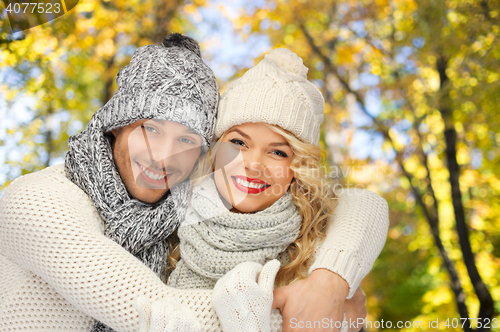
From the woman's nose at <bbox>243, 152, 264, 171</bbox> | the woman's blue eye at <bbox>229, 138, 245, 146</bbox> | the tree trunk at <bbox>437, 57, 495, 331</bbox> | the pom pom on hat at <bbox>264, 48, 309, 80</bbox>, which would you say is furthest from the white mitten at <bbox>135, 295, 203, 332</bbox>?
the tree trunk at <bbox>437, 57, 495, 331</bbox>

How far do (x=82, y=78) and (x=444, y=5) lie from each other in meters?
4.68

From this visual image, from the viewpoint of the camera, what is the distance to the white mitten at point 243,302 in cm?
128

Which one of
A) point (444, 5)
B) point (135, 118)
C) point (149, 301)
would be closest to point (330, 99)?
point (444, 5)

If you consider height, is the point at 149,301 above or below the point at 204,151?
below

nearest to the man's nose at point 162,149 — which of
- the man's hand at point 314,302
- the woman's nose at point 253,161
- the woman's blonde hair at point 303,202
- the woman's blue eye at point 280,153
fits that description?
the woman's blonde hair at point 303,202

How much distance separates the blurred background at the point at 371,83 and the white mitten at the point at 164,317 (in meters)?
2.23

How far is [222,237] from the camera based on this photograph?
1.69 metres

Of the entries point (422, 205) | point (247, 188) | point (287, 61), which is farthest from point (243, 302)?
point (422, 205)

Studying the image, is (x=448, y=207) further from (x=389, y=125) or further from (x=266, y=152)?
(x=266, y=152)

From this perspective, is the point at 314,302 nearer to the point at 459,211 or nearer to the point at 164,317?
the point at 164,317

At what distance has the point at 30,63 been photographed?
297cm

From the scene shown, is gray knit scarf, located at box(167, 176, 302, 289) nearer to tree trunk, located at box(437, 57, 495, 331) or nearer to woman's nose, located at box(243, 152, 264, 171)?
woman's nose, located at box(243, 152, 264, 171)

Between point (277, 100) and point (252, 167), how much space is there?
1.16 feet

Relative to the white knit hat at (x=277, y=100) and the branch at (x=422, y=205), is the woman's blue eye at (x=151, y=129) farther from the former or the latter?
the branch at (x=422, y=205)
